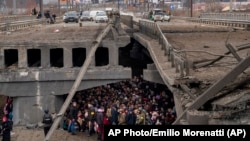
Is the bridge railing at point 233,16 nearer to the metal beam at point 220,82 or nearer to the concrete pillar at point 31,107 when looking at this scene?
the concrete pillar at point 31,107

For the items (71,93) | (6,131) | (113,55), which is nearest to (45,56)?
(113,55)

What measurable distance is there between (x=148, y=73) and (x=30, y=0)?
142m

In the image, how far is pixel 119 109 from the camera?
19625 millimetres

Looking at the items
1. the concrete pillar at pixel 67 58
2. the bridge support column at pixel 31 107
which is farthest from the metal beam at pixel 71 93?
the bridge support column at pixel 31 107

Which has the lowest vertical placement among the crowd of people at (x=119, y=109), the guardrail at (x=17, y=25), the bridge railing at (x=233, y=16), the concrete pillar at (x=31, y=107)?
the concrete pillar at (x=31, y=107)

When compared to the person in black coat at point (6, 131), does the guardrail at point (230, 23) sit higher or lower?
higher

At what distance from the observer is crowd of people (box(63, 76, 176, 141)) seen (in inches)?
707

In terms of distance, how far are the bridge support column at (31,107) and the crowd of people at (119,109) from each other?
1.30m

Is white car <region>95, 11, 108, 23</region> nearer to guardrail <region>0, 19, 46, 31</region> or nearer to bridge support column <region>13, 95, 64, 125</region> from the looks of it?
guardrail <region>0, 19, 46, 31</region>

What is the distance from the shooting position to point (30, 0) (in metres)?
160

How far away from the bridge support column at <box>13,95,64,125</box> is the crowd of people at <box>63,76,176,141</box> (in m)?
1.30

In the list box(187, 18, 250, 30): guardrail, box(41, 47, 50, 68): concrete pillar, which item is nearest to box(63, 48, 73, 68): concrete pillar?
box(41, 47, 50, 68): concrete pillar

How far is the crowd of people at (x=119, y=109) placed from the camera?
1795cm

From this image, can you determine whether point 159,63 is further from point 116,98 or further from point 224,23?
point 224,23
